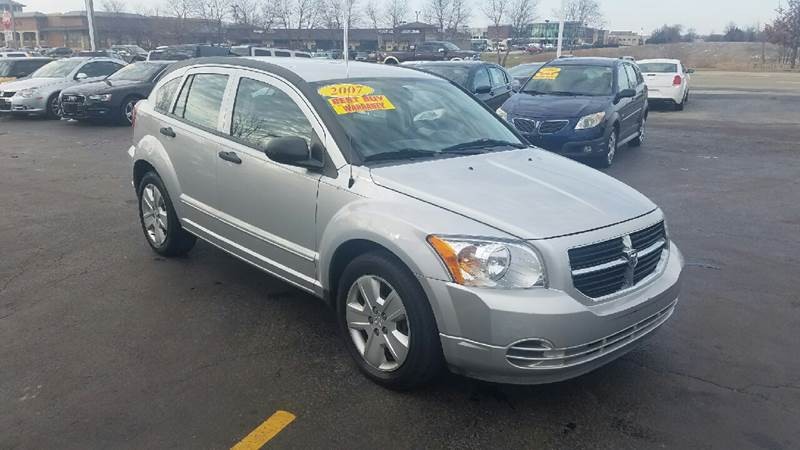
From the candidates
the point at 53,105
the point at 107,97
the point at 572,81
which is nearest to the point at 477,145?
the point at 572,81

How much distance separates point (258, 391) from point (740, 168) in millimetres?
9347

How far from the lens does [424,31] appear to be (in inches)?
2351

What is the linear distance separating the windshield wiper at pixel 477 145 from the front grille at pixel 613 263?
128cm

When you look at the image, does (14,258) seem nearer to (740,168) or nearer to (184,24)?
(740,168)

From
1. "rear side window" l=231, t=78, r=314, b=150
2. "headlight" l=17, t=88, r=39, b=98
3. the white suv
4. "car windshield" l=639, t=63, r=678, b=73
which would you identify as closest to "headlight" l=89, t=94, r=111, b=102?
"headlight" l=17, t=88, r=39, b=98

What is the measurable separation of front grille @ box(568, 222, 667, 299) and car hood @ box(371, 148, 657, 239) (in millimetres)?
110

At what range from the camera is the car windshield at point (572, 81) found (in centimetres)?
1041

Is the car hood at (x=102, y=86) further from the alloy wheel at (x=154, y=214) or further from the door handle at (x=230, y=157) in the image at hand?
the door handle at (x=230, y=157)

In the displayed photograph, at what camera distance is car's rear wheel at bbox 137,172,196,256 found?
5.31 m

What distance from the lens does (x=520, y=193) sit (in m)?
3.47

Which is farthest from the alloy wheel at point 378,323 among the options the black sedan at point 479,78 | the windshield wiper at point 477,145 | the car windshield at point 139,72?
the car windshield at point 139,72

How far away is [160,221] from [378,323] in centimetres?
289

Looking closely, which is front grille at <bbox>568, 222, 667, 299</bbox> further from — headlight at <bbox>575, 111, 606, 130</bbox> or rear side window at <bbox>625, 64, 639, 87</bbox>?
rear side window at <bbox>625, 64, 639, 87</bbox>

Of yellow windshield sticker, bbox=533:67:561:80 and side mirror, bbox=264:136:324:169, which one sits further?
yellow windshield sticker, bbox=533:67:561:80
